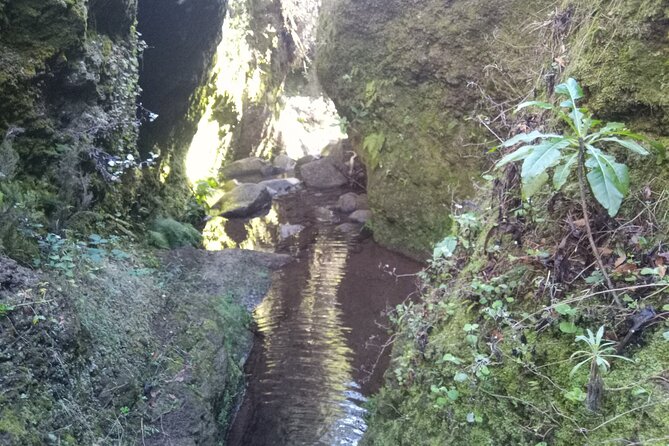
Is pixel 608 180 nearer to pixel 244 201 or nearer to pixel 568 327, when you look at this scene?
pixel 568 327

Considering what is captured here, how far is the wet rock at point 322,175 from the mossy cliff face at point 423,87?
3.73 m

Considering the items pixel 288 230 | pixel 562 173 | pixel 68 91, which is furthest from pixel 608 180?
pixel 288 230

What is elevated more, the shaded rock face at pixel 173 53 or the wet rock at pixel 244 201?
the shaded rock face at pixel 173 53

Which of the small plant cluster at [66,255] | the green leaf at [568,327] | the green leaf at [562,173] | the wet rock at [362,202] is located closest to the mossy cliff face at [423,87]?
the wet rock at [362,202]

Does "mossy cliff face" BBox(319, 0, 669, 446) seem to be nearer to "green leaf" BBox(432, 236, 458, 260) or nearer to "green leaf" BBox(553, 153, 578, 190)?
"green leaf" BBox(432, 236, 458, 260)

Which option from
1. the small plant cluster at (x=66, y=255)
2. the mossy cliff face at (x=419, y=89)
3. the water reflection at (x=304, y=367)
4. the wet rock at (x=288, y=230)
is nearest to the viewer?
the small plant cluster at (x=66, y=255)

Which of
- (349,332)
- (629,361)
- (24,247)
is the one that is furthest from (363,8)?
(629,361)

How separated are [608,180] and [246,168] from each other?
47.1ft

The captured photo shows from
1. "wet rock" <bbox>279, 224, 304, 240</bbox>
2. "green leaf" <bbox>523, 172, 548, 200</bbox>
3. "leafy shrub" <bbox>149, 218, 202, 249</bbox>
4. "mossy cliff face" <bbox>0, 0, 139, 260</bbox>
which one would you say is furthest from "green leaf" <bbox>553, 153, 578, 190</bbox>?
"wet rock" <bbox>279, 224, 304, 240</bbox>

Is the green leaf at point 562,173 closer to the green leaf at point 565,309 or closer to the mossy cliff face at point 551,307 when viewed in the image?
the mossy cliff face at point 551,307

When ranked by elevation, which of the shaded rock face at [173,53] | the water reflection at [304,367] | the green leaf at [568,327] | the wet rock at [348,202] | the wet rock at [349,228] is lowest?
the water reflection at [304,367]

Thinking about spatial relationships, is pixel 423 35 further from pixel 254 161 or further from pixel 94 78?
pixel 254 161

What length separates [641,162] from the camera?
276cm

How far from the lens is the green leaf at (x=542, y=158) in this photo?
90.2 inches
